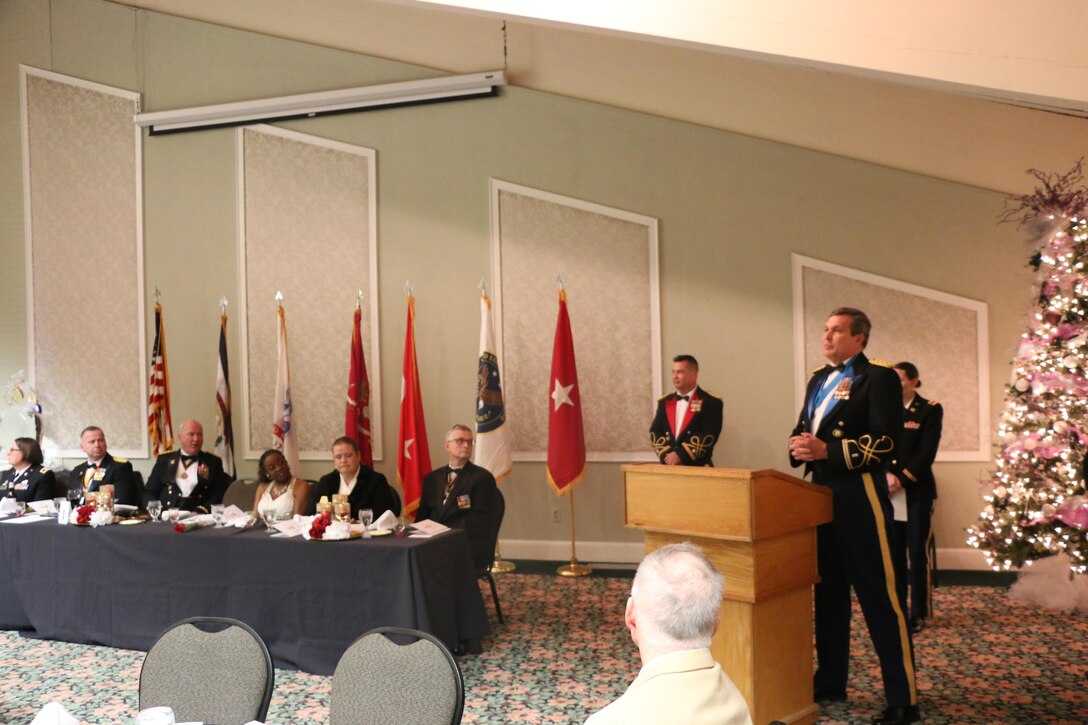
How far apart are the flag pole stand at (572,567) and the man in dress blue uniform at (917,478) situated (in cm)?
255

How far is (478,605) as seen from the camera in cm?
543

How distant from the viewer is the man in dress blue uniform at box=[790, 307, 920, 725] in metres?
3.95

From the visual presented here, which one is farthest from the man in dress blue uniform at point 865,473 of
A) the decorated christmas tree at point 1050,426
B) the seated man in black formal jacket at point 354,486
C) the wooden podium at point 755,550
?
the seated man in black formal jacket at point 354,486

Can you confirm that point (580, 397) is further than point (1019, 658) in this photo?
Yes

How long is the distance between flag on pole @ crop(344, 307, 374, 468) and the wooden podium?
4736 millimetres

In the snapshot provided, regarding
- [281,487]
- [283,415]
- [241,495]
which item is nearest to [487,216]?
[283,415]

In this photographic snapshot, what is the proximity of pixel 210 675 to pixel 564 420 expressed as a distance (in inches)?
201

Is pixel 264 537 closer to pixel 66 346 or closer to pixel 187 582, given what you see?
pixel 187 582

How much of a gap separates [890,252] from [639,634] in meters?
6.14

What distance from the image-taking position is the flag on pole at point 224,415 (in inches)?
344

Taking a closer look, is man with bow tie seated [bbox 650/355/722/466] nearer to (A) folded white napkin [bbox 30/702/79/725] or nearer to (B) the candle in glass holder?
(B) the candle in glass holder

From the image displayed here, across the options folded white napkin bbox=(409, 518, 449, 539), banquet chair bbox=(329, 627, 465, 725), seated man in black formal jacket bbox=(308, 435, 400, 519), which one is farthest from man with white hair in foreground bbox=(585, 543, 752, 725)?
seated man in black formal jacket bbox=(308, 435, 400, 519)

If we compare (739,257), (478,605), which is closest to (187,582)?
(478,605)

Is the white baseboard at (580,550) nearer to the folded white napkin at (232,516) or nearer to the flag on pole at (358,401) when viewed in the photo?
the flag on pole at (358,401)
